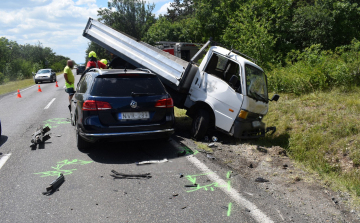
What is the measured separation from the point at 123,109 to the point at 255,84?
10.3ft

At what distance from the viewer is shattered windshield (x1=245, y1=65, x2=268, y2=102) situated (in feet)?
20.9

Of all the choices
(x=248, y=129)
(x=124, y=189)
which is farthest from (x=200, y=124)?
(x=124, y=189)

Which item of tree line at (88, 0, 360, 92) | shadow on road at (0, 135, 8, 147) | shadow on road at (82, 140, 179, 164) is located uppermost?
tree line at (88, 0, 360, 92)

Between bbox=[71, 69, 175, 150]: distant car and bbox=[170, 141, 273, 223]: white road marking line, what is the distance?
3.22ft

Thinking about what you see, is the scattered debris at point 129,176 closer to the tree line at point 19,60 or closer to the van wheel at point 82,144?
the van wheel at point 82,144

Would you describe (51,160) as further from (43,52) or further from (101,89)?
Answer: (43,52)

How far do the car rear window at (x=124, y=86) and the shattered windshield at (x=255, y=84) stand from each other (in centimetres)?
200

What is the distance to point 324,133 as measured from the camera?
21.5 ft

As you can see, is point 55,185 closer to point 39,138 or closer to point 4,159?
point 4,159

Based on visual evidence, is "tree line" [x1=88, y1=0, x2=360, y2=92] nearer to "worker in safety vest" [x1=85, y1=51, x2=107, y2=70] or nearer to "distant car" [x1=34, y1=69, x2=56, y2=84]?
"worker in safety vest" [x1=85, y1=51, x2=107, y2=70]

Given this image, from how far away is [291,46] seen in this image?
20.7 metres

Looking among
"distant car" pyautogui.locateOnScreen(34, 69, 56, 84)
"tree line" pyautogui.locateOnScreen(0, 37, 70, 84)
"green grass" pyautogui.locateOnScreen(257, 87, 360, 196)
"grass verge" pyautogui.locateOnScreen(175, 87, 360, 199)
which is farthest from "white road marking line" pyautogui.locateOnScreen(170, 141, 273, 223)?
"tree line" pyautogui.locateOnScreen(0, 37, 70, 84)

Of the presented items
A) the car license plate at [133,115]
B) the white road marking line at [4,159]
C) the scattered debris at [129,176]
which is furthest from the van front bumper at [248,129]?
the white road marking line at [4,159]

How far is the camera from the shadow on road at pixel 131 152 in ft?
17.5
